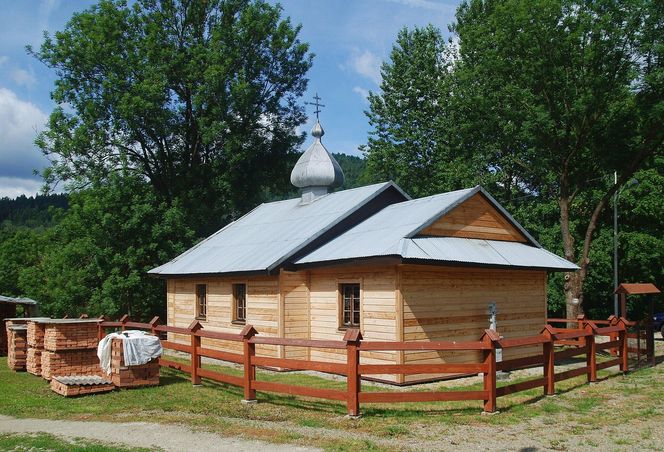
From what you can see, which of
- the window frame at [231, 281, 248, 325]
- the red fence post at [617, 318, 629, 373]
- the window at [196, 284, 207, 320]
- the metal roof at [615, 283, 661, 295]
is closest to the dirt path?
the window frame at [231, 281, 248, 325]

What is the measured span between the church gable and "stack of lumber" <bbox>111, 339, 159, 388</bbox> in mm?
6731

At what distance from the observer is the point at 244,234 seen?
69.8 feet

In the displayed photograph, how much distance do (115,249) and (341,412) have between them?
2205 cm

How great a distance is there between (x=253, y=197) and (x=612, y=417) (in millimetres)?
26887

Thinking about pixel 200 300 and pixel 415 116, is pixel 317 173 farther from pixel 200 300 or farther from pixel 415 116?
pixel 415 116

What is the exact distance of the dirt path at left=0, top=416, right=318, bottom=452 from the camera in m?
7.89

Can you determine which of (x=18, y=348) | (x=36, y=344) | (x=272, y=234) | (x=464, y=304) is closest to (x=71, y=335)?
(x=36, y=344)

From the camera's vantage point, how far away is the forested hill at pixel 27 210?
117 meters

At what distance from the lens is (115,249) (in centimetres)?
2928

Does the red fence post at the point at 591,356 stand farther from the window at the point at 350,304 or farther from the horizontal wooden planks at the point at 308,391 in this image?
the horizontal wooden planks at the point at 308,391

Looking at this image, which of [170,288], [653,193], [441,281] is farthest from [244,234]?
[653,193]

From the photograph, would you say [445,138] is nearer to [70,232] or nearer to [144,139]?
[144,139]

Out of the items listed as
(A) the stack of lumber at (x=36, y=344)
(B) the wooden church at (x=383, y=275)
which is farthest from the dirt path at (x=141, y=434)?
(B) the wooden church at (x=383, y=275)

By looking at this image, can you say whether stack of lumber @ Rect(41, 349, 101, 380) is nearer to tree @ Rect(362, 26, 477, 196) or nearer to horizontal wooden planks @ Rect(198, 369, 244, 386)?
horizontal wooden planks @ Rect(198, 369, 244, 386)
